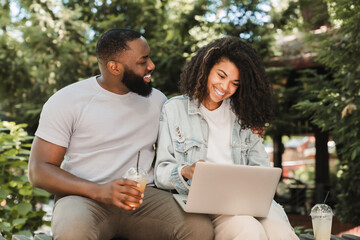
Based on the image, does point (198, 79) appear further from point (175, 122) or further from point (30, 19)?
point (30, 19)

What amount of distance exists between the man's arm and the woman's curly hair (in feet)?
2.81

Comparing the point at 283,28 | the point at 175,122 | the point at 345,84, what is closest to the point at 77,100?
the point at 175,122

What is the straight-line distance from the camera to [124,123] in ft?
9.02

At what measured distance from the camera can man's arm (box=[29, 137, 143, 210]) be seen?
2.23 m

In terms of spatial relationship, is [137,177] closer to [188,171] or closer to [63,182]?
[188,171]

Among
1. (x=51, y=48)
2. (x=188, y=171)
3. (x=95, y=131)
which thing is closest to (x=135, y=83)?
(x=95, y=131)

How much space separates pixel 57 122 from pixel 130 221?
654 millimetres

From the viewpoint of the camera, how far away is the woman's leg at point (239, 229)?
230 cm

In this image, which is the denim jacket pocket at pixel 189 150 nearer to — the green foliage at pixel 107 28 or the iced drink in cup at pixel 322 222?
the iced drink in cup at pixel 322 222

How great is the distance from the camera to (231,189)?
229 centimetres

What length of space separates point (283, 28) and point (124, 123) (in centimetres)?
498

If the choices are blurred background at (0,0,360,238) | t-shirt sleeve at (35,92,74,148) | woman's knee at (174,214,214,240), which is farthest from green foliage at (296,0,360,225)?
t-shirt sleeve at (35,92,74,148)

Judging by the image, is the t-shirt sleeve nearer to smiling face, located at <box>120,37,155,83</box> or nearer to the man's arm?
the man's arm

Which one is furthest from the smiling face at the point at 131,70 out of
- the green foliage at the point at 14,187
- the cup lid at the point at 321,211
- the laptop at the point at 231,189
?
the green foliage at the point at 14,187
